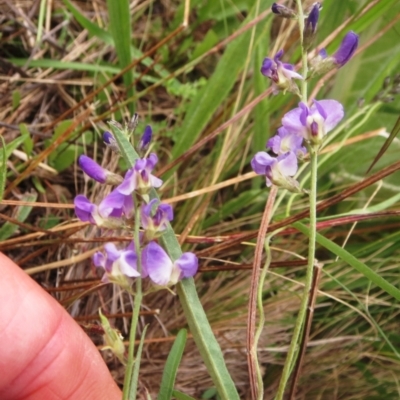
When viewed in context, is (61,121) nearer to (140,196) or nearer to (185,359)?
(185,359)

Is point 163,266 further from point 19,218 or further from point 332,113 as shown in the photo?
point 19,218

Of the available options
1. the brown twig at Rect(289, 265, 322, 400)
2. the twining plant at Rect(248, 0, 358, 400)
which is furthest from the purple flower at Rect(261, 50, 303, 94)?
the brown twig at Rect(289, 265, 322, 400)

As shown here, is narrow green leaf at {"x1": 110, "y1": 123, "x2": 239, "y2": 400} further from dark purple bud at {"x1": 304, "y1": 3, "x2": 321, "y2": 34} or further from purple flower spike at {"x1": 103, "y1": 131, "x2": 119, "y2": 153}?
dark purple bud at {"x1": 304, "y1": 3, "x2": 321, "y2": 34}

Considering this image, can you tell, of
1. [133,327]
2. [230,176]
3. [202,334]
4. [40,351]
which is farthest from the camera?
[230,176]

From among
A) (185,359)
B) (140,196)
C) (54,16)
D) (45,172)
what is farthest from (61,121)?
(140,196)

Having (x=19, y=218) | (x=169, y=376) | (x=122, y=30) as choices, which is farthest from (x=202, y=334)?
(x=122, y=30)
